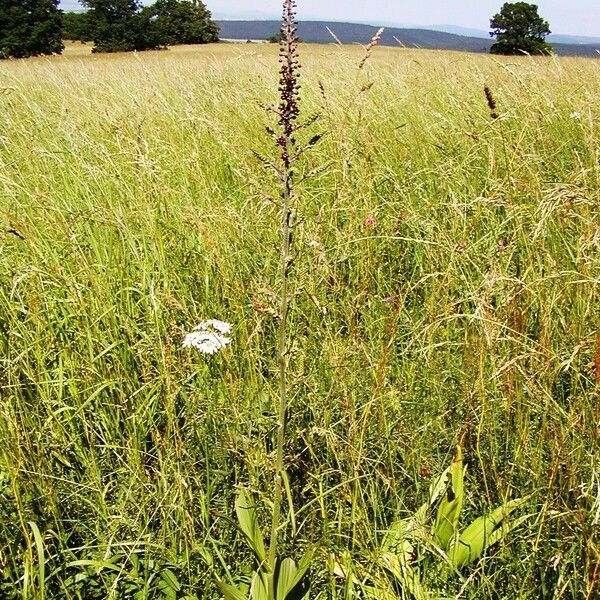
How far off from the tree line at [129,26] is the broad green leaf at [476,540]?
50798 millimetres

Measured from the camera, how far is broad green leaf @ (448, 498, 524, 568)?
1299mm

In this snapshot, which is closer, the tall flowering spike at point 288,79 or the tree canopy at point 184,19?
the tall flowering spike at point 288,79

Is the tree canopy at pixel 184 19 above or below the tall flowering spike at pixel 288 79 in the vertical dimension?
above

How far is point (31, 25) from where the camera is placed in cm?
5241

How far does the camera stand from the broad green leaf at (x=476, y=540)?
1.30 meters

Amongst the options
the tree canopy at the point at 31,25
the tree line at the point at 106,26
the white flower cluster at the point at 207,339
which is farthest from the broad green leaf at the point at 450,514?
the tree canopy at the point at 31,25

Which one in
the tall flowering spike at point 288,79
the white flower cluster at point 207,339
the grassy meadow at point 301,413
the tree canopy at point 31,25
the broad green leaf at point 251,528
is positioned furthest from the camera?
the tree canopy at point 31,25

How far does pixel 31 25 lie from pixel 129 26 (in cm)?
842

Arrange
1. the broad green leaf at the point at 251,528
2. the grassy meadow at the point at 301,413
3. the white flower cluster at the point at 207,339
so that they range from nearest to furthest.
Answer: the broad green leaf at the point at 251,528 < the grassy meadow at the point at 301,413 < the white flower cluster at the point at 207,339

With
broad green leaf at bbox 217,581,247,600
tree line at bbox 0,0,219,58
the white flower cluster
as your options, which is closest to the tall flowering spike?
the white flower cluster

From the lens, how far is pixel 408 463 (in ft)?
4.96

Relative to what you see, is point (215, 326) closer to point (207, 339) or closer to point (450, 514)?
point (207, 339)

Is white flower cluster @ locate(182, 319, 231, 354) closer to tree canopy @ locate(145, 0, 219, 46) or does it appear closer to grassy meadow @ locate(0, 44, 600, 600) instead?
grassy meadow @ locate(0, 44, 600, 600)

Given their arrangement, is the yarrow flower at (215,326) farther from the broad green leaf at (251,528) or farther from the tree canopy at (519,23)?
the tree canopy at (519,23)
